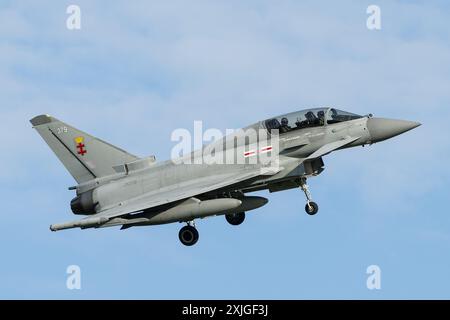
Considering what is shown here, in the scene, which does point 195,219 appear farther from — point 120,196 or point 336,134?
point 336,134

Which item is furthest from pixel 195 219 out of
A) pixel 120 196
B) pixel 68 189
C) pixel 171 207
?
pixel 68 189

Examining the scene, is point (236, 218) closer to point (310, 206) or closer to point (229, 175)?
point (229, 175)

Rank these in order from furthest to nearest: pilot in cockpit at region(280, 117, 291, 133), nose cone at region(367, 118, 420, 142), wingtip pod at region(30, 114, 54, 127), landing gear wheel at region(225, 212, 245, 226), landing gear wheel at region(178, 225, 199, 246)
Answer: wingtip pod at region(30, 114, 54, 127), landing gear wheel at region(225, 212, 245, 226), landing gear wheel at region(178, 225, 199, 246), pilot in cockpit at region(280, 117, 291, 133), nose cone at region(367, 118, 420, 142)

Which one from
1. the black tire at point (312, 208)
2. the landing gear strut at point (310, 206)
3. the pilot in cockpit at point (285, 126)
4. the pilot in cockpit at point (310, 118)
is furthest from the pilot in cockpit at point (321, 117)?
the black tire at point (312, 208)

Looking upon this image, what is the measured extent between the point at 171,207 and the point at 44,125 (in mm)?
5558

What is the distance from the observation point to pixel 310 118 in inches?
1018

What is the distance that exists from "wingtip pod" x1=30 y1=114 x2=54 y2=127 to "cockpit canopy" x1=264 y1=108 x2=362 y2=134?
7152 millimetres

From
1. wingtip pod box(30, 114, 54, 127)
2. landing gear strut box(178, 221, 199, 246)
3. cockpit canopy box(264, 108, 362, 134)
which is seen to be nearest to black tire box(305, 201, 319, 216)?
cockpit canopy box(264, 108, 362, 134)

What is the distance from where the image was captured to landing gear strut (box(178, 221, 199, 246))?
26.2 m

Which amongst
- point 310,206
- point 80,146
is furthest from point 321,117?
point 80,146

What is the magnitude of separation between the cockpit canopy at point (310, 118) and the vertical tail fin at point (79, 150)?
182 inches

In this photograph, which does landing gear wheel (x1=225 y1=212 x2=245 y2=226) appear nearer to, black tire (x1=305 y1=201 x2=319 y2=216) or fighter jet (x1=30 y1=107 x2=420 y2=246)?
fighter jet (x1=30 y1=107 x2=420 y2=246)

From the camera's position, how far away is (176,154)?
2691 centimetres

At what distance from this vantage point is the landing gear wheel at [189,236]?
2619 centimetres
